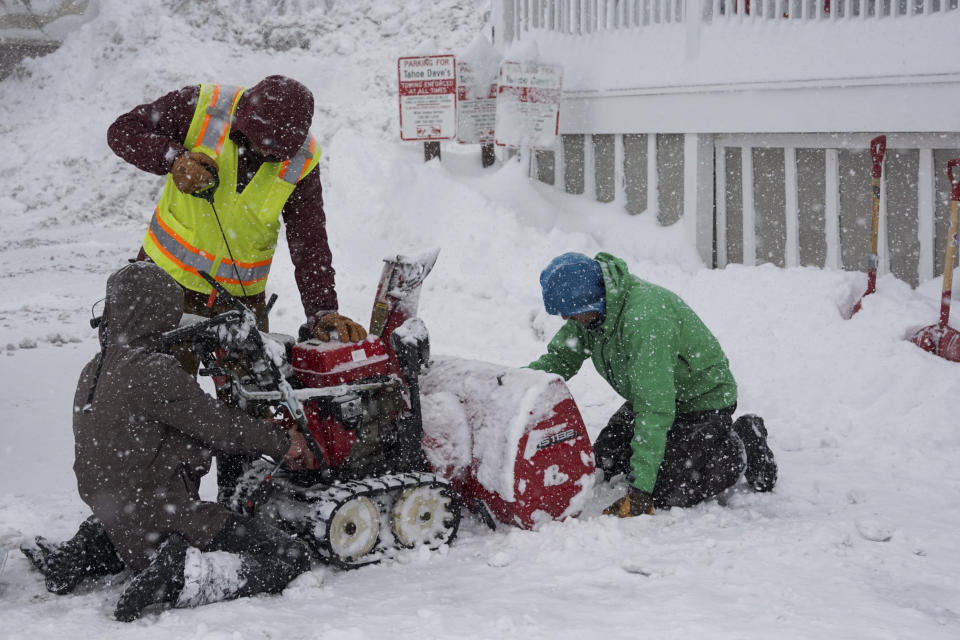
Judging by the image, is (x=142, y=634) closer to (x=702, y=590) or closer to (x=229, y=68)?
(x=702, y=590)

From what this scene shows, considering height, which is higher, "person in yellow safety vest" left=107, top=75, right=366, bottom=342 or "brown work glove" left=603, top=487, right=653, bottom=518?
"person in yellow safety vest" left=107, top=75, right=366, bottom=342

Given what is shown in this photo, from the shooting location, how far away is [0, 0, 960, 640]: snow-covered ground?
352 centimetres

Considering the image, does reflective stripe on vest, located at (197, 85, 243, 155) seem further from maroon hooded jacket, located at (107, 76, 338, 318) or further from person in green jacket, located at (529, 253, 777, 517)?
person in green jacket, located at (529, 253, 777, 517)

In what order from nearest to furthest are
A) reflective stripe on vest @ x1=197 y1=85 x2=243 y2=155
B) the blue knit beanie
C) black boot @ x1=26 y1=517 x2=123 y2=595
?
black boot @ x1=26 y1=517 x2=123 y2=595
reflective stripe on vest @ x1=197 y1=85 x2=243 y2=155
the blue knit beanie

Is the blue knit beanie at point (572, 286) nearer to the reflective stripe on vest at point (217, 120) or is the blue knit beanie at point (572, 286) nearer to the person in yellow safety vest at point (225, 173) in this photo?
the person in yellow safety vest at point (225, 173)

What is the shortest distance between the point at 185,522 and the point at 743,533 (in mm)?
2375

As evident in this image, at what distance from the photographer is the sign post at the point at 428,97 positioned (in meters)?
9.81

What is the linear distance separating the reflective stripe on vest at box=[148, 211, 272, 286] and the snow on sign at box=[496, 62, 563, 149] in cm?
520

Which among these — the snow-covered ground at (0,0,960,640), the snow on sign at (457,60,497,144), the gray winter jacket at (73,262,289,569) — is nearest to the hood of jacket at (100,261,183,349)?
the gray winter jacket at (73,262,289,569)

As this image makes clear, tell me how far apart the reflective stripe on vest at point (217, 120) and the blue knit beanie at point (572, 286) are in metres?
1.59

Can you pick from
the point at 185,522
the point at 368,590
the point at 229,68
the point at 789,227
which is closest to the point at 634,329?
the point at 368,590

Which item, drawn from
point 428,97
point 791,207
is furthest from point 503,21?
point 791,207

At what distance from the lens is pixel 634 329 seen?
15.2ft

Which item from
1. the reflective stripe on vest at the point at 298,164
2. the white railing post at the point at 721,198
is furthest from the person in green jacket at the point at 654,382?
the white railing post at the point at 721,198
